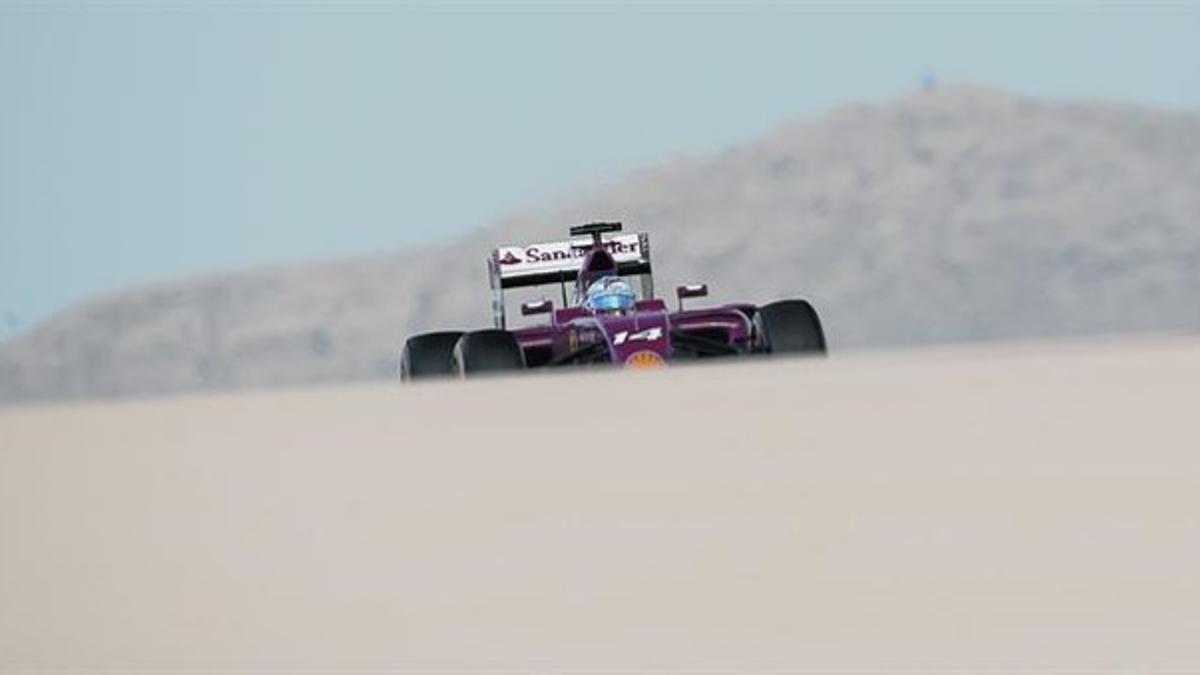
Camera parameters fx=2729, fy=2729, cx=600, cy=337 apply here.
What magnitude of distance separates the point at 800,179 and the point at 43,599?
8285 centimetres

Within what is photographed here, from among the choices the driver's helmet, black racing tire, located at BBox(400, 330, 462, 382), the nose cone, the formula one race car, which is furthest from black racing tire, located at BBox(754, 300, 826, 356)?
black racing tire, located at BBox(400, 330, 462, 382)

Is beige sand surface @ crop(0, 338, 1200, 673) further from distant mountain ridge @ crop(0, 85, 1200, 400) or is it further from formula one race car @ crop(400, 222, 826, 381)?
distant mountain ridge @ crop(0, 85, 1200, 400)

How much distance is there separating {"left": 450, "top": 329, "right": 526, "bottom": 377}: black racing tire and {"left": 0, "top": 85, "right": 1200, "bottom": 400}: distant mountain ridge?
6010 centimetres

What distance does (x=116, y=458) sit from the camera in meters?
4.00

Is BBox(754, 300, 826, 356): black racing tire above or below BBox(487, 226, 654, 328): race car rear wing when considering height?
below

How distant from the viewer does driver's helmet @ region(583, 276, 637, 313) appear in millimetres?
17594

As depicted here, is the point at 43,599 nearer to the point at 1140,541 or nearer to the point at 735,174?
the point at 1140,541

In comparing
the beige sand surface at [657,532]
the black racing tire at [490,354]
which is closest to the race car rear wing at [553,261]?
the black racing tire at [490,354]

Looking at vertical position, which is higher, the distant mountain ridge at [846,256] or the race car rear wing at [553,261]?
the distant mountain ridge at [846,256]

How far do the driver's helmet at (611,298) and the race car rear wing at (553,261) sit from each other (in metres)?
2.26

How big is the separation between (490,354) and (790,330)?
6.51 feet

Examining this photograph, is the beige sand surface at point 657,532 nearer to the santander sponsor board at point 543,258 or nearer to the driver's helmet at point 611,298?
the driver's helmet at point 611,298

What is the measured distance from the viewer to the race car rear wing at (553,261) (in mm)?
20453

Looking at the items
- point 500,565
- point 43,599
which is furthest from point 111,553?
point 500,565
